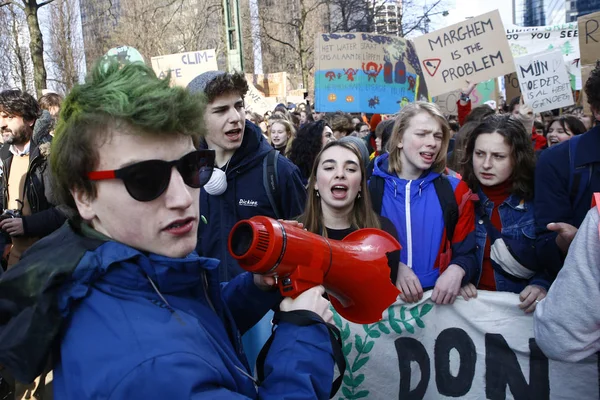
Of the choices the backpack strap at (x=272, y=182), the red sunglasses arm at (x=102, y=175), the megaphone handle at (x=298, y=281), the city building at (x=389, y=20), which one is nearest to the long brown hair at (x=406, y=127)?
the backpack strap at (x=272, y=182)

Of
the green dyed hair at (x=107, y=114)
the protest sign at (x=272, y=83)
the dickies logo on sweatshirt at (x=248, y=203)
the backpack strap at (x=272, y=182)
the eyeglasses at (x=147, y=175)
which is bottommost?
the dickies logo on sweatshirt at (x=248, y=203)

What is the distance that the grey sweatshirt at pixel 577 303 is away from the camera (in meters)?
1.56

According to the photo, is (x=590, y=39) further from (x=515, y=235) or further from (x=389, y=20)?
(x=389, y=20)

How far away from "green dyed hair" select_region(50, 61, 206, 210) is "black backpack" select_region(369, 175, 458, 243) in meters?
1.90

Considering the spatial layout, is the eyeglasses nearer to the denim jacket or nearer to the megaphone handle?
the megaphone handle

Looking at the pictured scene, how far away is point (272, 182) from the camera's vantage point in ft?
9.78

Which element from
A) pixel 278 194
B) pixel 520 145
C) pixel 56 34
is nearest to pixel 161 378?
pixel 278 194

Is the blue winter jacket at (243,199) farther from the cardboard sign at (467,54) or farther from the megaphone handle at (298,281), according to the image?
the cardboard sign at (467,54)

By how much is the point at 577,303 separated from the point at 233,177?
1.91 metres

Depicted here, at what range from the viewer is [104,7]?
2189 cm

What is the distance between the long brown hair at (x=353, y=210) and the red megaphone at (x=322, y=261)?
3.22ft

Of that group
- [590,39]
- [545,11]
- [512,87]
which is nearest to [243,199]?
[590,39]

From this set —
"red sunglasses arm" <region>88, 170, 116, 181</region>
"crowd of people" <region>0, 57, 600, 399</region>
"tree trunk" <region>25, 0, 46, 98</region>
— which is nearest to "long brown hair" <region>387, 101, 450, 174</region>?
"crowd of people" <region>0, 57, 600, 399</region>

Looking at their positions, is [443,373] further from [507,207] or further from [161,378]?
[161,378]
